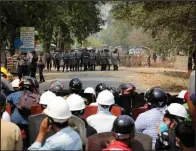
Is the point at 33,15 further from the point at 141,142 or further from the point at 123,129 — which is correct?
the point at 123,129

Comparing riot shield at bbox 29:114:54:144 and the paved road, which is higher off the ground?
riot shield at bbox 29:114:54:144

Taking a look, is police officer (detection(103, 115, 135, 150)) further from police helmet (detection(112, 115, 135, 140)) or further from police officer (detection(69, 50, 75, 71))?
police officer (detection(69, 50, 75, 71))

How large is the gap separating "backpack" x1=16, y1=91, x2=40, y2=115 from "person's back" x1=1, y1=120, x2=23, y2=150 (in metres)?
2.08

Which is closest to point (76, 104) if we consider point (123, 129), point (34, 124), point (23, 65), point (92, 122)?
point (92, 122)

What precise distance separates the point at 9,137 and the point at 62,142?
53 centimetres

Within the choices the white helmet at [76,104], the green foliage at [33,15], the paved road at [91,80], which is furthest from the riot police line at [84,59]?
the white helmet at [76,104]

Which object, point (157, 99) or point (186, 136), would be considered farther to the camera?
point (157, 99)

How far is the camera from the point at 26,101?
6344 mm

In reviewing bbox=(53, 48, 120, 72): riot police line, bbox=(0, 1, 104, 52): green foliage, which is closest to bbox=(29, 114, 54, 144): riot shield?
bbox=(0, 1, 104, 52): green foliage

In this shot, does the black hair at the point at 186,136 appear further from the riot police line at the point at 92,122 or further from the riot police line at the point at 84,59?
the riot police line at the point at 84,59

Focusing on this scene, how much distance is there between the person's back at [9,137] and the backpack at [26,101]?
6.82 ft

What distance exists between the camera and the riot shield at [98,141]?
4.23m

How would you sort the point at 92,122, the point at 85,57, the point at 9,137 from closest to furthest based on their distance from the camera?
the point at 9,137, the point at 92,122, the point at 85,57

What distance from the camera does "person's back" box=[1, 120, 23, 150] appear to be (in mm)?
3977
